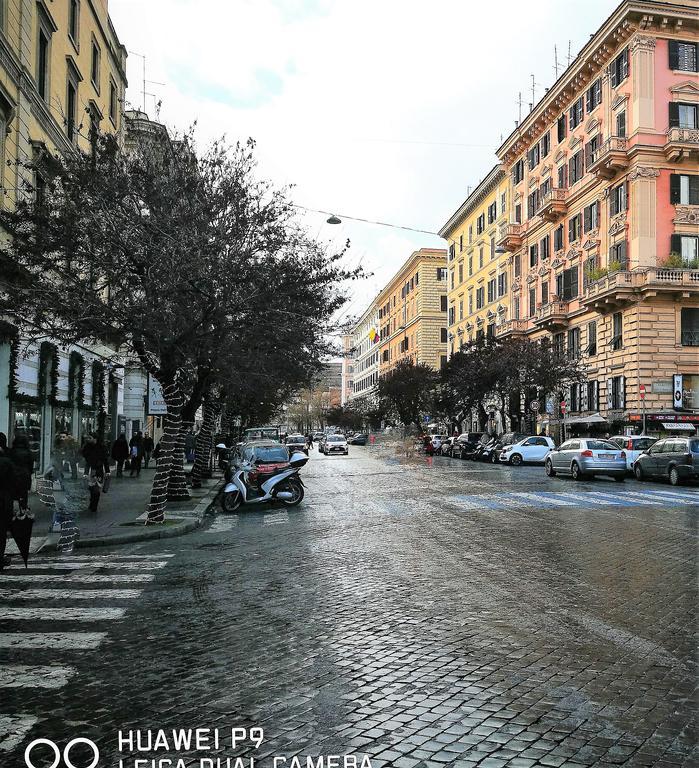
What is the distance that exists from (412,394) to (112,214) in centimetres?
5295

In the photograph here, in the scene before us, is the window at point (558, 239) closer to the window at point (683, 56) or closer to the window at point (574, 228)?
the window at point (574, 228)

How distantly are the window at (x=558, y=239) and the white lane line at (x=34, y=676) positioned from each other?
158 ft

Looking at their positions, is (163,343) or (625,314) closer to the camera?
(163,343)

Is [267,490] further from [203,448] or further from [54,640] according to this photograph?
[54,640]

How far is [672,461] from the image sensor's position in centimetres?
2384

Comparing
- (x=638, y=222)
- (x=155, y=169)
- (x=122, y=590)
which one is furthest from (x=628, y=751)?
(x=638, y=222)

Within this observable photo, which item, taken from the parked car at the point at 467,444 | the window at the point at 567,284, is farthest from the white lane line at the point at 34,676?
the window at the point at 567,284

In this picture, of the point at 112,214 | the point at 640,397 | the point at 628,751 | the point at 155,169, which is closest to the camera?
the point at 628,751

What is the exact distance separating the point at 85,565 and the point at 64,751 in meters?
6.62

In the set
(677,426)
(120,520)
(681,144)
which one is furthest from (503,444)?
(120,520)

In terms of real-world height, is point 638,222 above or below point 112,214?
above

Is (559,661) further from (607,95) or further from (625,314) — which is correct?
(607,95)

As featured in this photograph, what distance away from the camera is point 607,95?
4256 cm

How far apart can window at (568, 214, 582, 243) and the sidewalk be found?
3336 cm
